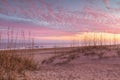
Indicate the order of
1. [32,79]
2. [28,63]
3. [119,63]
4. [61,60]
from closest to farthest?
1. [32,79]
2. [28,63]
3. [119,63]
4. [61,60]

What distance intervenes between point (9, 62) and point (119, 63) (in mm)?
6963

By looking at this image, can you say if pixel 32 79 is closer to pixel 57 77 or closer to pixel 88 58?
pixel 57 77

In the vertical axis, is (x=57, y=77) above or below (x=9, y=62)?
below

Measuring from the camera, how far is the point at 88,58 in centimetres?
1582

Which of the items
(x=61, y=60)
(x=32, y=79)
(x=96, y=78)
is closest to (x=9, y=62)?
(x=32, y=79)

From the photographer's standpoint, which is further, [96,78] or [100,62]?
[100,62]

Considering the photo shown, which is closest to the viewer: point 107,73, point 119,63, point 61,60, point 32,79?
point 32,79

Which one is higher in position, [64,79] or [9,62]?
[9,62]

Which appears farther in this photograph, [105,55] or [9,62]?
[105,55]

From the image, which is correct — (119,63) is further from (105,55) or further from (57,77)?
(57,77)

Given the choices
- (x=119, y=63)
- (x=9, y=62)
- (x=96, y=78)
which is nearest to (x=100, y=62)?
(x=119, y=63)

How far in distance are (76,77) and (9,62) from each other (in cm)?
293

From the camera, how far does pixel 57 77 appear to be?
9.91 meters

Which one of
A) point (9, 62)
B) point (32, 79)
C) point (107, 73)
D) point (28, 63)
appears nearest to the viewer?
point (32, 79)
